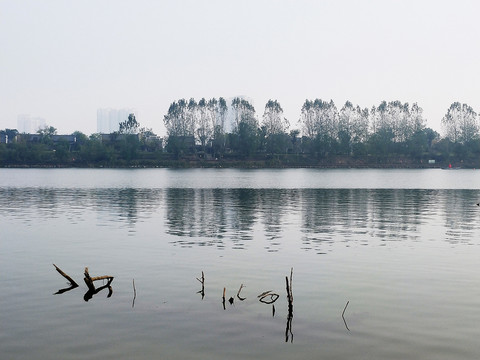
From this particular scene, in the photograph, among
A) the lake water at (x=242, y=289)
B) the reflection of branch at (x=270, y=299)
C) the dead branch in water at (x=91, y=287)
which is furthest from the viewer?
the dead branch in water at (x=91, y=287)

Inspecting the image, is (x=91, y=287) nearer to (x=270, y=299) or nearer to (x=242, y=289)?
(x=242, y=289)

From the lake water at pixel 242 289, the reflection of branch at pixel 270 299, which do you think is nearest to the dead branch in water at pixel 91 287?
the lake water at pixel 242 289

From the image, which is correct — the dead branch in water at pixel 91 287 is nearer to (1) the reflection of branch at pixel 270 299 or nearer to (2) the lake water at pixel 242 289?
(2) the lake water at pixel 242 289

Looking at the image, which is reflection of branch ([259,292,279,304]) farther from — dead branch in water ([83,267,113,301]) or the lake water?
dead branch in water ([83,267,113,301])

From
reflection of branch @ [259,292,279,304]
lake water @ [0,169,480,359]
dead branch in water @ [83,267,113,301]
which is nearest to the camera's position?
lake water @ [0,169,480,359]

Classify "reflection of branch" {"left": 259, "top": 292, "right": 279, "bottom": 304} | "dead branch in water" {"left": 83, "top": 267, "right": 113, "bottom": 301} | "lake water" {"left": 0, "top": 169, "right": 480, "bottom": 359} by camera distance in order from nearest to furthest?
1. "lake water" {"left": 0, "top": 169, "right": 480, "bottom": 359}
2. "reflection of branch" {"left": 259, "top": 292, "right": 279, "bottom": 304}
3. "dead branch in water" {"left": 83, "top": 267, "right": 113, "bottom": 301}

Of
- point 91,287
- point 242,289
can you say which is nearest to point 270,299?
point 242,289

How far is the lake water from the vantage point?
15.6m

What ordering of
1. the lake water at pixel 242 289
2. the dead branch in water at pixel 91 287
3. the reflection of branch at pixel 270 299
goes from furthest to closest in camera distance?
1. the dead branch in water at pixel 91 287
2. the reflection of branch at pixel 270 299
3. the lake water at pixel 242 289

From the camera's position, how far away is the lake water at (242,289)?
15555 millimetres

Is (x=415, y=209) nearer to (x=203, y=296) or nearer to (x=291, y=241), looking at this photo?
(x=291, y=241)

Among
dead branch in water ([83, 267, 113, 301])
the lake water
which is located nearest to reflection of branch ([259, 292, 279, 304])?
the lake water

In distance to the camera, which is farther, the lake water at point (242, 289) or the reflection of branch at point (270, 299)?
the reflection of branch at point (270, 299)

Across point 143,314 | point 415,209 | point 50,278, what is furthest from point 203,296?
point 415,209
